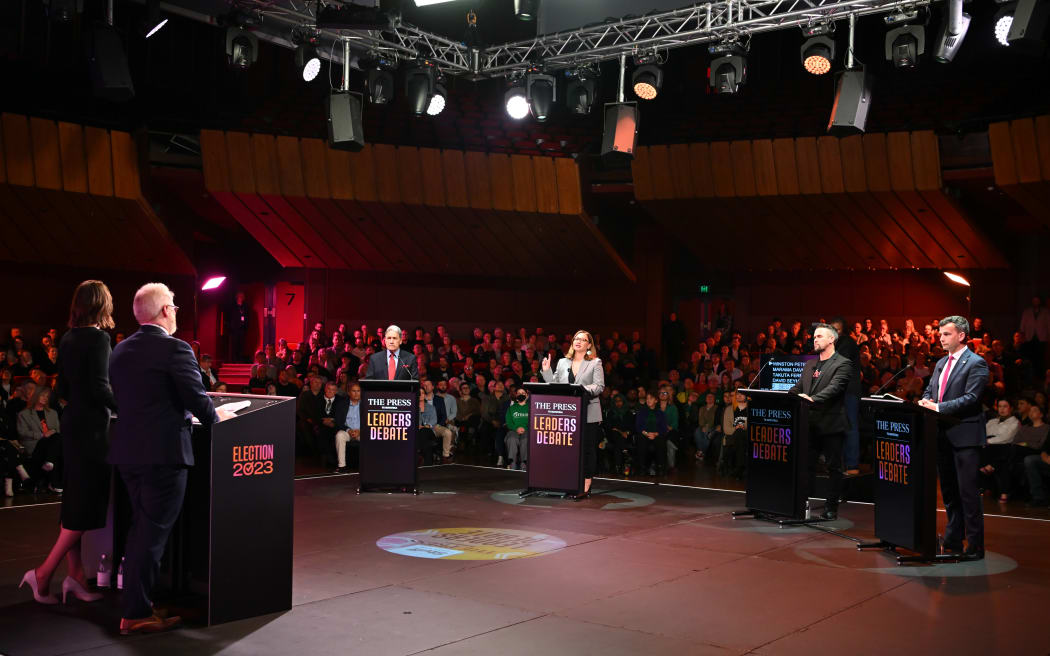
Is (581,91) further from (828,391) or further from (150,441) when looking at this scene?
(150,441)

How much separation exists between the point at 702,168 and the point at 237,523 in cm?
1326

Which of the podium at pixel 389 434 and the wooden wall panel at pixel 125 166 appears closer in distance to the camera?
the podium at pixel 389 434

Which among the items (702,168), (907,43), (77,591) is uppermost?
(702,168)

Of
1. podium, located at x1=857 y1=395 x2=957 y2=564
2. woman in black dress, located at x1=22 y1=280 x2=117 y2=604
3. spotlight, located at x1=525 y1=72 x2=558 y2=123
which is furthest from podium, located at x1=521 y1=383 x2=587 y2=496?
spotlight, located at x1=525 y1=72 x2=558 y2=123

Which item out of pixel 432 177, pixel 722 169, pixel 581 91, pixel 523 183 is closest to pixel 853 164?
pixel 722 169

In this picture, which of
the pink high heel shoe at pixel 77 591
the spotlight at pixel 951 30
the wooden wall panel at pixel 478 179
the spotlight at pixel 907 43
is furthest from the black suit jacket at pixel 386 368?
the wooden wall panel at pixel 478 179

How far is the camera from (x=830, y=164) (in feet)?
50.5

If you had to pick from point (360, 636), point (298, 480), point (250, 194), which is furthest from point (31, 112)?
point (360, 636)

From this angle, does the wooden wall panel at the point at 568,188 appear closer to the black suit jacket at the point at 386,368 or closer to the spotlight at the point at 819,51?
the spotlight at the point at 819,51

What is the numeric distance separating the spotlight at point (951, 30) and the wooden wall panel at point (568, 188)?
799 centimetres

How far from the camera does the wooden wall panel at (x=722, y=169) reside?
52.7 feet

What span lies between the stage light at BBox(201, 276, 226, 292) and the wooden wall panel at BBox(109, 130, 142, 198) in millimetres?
4913

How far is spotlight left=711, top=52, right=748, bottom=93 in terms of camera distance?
10.2 m

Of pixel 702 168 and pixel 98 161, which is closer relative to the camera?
pixel 98 161
